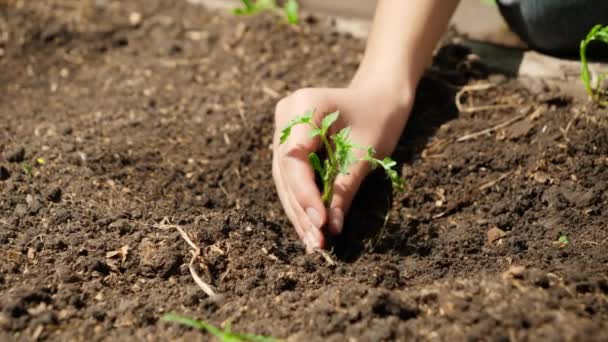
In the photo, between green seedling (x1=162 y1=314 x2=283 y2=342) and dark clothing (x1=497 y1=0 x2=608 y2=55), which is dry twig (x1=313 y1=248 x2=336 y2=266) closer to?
green seedling (x1=162 y1=314 x2=283 y2=342)

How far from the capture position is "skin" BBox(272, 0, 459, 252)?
→ 6.90ft

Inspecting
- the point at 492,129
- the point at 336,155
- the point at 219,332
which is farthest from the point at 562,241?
the point at 219,332

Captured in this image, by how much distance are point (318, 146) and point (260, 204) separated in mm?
376

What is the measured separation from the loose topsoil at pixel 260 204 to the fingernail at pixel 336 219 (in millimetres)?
121

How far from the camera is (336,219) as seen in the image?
6.89 ft

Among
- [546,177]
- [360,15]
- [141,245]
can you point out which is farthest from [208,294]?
[360,15]

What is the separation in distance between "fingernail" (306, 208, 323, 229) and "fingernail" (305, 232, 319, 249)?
1.6 inches

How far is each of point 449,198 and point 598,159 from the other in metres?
0.54

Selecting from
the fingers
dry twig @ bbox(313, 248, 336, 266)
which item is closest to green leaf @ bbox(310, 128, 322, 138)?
the fingers

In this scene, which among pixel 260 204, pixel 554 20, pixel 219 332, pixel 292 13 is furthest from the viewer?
pixel 292 13

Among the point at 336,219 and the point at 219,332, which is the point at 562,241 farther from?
the point at 219,332

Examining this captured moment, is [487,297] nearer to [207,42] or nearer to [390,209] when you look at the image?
Answer: [390,209]

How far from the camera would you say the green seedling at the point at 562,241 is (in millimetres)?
1993

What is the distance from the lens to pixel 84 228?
2049 mm
